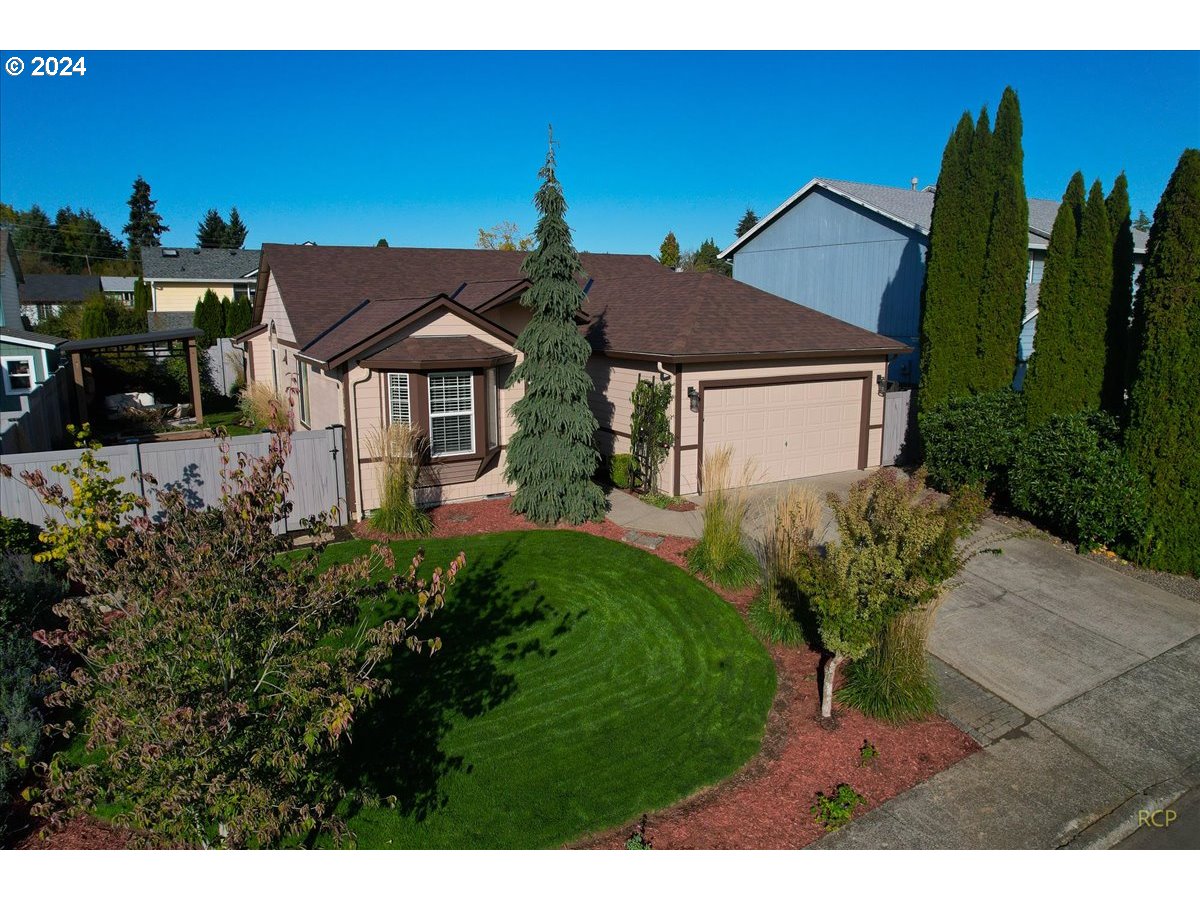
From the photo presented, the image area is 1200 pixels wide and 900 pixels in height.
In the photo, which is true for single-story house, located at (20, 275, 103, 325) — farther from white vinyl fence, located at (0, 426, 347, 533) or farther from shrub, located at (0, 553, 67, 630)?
shrub, located at (0, 553, 67, 630)

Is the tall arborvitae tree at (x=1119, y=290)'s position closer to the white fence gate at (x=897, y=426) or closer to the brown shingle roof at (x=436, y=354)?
the white fence gate at (x=897, y=426)

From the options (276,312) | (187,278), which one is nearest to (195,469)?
(276,312)

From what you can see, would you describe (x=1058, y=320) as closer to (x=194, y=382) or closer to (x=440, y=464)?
(x=440, y=464)

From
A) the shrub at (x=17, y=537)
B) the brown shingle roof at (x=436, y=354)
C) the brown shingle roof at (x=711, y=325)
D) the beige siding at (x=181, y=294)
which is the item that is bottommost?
the shrub at (x=17, y=537)

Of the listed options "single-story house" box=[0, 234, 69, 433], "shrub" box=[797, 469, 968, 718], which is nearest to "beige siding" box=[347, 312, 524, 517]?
"shrub" box=[797, 469, 968, 718]

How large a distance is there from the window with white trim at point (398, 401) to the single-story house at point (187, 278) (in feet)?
114

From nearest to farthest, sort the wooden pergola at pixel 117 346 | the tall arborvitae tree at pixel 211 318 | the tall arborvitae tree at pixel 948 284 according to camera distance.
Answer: the tall arborvitae tree at pixel 948 284
the wooden pergola at pixel 117 346
the tall arborvitae tree at pixel 211 318

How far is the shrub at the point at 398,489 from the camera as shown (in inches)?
446

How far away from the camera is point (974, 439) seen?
13.4m

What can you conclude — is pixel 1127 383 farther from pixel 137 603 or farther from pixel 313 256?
pixel 313 256

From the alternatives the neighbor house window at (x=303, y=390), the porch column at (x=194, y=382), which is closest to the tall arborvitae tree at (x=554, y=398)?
the neighbor house window at (x=303, y=390)

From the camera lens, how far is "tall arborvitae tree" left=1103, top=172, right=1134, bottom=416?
40.8ft

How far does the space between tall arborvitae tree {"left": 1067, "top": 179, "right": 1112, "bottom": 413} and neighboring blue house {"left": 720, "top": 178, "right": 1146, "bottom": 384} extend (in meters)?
7.51

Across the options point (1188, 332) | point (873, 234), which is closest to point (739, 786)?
point (1188, 332)
